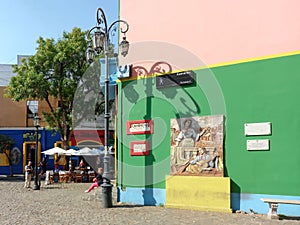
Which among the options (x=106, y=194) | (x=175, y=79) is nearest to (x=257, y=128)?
(x=175, y=79)

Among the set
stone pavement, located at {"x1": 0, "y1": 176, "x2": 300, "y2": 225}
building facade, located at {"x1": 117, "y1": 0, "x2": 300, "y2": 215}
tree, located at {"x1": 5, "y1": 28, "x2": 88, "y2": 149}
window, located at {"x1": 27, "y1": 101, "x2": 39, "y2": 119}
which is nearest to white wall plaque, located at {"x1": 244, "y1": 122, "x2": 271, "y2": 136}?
building facade, located at {"x1": 117, "y1": 0, "x2": 300, "y2": 215}

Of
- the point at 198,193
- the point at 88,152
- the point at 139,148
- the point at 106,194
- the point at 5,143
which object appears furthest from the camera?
the point at 5,143

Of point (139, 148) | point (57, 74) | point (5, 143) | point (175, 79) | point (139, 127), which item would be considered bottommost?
point (5, 143)

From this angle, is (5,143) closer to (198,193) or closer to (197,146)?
(197,146)

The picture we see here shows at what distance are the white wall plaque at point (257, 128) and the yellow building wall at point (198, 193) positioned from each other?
1.42 meters

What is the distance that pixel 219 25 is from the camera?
11.7m

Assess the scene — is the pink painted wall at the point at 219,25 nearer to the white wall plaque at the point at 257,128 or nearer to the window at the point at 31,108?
the white wall plaque at the point at 257,128

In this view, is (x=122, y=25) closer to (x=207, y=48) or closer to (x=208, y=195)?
(x=207, y=48)

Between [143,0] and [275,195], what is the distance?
7496 millimetres

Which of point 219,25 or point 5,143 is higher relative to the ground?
point 219,25

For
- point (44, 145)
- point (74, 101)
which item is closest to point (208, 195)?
point (74, 101)

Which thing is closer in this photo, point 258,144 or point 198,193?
point 258,144

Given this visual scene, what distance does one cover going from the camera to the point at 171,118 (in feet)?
41.0

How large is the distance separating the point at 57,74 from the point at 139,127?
14713 millimetres
